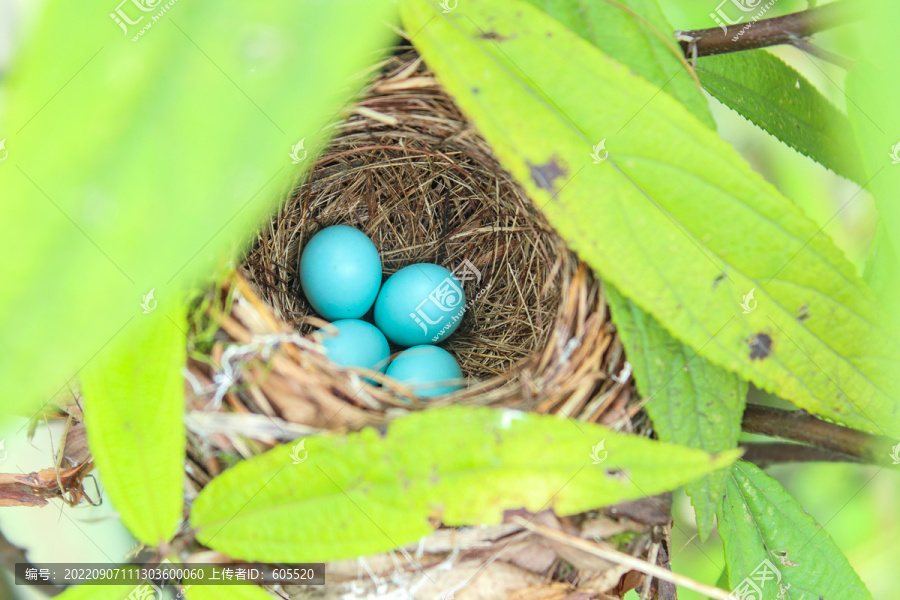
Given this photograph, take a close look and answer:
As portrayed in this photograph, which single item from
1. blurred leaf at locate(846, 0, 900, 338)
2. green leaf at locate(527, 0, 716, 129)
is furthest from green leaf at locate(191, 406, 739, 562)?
green leaf at locate(527, 0, 716, 129)

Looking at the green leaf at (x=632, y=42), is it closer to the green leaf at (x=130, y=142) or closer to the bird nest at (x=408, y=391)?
the bird nest at (x=408, y=391)

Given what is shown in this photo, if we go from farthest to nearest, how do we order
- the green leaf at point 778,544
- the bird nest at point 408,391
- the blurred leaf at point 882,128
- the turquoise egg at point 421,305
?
the turquoise egg at point 421,305 < the green leaf at point 778,544 < the bird nest at point 408,391 < the blurred leaf at point 882,128

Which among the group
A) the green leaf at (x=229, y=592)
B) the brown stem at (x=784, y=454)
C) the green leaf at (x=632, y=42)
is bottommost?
the green leaf at (x=229, y=592)

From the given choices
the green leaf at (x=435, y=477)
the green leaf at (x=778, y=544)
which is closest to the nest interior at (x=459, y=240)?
the green leaf at (x=435, y=477)

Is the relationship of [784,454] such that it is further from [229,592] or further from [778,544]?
[229,592]

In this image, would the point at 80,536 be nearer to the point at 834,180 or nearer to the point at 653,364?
the point at 653,364

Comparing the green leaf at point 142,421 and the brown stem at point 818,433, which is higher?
the brown stem at point 818,433

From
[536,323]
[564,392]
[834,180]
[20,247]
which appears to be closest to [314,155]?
[536,323]

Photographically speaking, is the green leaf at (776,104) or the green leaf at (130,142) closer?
the green leaf at (130,142)
